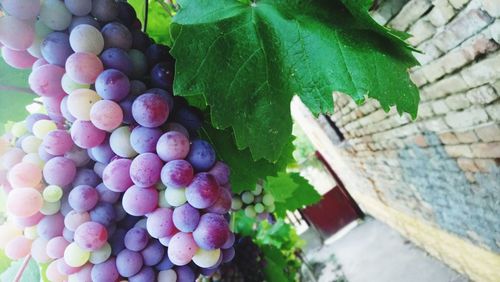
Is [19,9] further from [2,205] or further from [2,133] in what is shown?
[2,205]

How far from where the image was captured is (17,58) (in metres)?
0.51

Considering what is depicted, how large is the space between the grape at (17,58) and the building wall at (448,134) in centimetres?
85

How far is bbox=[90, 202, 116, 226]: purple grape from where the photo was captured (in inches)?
19.8

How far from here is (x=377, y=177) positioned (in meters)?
3.76

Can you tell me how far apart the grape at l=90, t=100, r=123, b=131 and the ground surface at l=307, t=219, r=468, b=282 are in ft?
11.6

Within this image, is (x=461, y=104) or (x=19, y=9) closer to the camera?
(x=19, y=9)

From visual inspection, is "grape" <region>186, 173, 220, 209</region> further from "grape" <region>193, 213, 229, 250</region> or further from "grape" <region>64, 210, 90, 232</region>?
"grape" <region>64, 210, 90, 232</region>

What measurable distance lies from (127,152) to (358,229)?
6239mm

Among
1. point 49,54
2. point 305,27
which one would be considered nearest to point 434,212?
point 305,27

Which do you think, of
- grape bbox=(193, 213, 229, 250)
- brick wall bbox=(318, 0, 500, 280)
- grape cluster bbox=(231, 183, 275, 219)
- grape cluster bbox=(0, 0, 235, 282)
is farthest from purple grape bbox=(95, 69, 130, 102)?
brick wall bbox=(318, 0, 500, 280)

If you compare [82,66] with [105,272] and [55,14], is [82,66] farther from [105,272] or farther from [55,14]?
[105,272]

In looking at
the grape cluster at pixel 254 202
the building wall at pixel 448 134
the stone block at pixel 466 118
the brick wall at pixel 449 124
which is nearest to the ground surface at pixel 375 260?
the building wall at pixel 448 134

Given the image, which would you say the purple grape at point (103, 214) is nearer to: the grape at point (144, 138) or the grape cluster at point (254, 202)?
the grape at point (144, 138)

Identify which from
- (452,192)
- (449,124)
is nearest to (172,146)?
(449,124)
